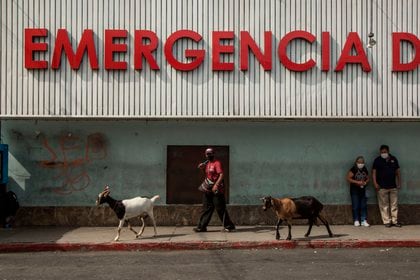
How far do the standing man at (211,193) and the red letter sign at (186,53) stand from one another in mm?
1970

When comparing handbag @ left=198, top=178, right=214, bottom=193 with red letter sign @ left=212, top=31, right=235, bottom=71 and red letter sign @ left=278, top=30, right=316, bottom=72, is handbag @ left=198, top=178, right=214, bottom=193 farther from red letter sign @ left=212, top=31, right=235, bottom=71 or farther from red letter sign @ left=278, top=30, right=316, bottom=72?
red letter sign @ left=278, top=30, right=316, bottom=72

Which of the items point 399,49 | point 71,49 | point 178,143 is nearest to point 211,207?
point 178,143

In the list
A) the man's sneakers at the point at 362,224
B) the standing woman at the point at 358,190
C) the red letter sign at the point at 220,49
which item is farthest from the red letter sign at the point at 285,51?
the man's sneakers at the point at 362,224

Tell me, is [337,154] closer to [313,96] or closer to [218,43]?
[313,96]

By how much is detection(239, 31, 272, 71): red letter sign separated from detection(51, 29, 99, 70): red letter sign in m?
3.26

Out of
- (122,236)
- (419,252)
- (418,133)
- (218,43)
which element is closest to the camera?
(419,252)

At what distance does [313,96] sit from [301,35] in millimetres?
1397

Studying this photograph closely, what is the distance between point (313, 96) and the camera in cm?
1335

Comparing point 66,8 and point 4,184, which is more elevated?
point 66,8

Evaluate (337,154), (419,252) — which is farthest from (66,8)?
(419,252)

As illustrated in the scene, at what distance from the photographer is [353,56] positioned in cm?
1341

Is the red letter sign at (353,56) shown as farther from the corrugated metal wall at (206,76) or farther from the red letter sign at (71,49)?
the red letter sign at (71,49)

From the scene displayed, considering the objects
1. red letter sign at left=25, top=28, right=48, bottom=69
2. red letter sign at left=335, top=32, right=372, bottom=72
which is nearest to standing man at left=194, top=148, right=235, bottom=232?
red letter sign at left=335, top=32, right=372, bottom=72

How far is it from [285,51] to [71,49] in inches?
188
